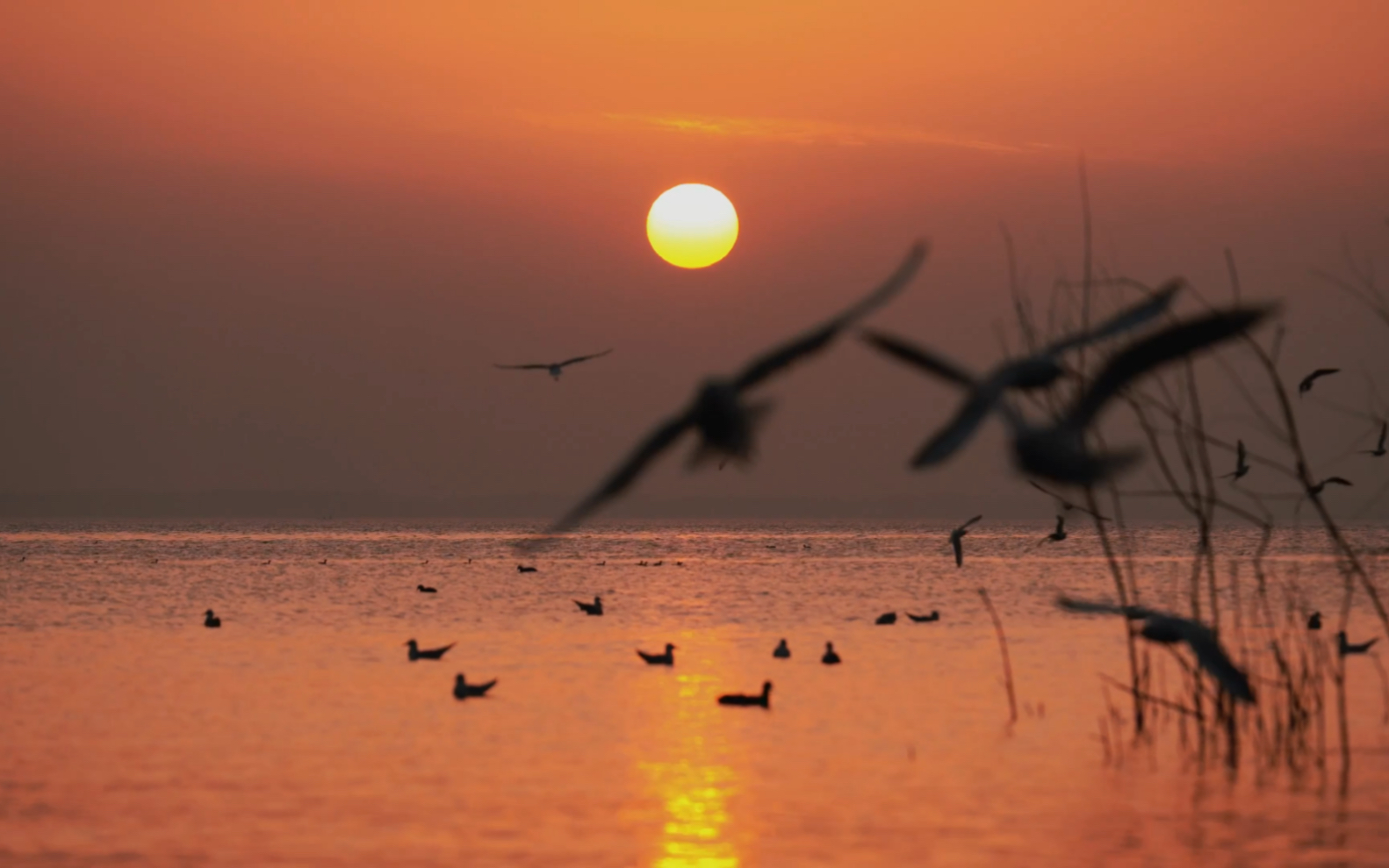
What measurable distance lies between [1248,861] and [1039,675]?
1503 centimetres

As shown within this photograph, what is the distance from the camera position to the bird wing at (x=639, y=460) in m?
5.15

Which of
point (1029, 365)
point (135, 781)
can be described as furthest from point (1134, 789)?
point (1029, 365)

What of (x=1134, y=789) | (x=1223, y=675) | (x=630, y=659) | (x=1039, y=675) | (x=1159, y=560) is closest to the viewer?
(x=1223, y=675)

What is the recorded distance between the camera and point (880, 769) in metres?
20.8

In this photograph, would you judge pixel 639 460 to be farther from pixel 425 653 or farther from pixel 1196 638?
pixel 425 653

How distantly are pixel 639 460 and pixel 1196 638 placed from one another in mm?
7371

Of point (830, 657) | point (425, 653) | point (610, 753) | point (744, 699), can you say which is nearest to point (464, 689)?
point (744, 699)

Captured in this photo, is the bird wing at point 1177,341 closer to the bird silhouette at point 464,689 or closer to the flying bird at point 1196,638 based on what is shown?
the flying bird at point 1196,638

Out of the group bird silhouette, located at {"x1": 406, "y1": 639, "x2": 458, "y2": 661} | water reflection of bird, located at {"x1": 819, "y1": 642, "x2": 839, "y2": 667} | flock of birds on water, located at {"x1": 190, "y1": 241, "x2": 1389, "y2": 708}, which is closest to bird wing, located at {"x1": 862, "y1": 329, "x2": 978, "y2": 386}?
flock of birds on water, located at {"x1": 190, "y1": 241, "x2": 1389, "y2": 708}

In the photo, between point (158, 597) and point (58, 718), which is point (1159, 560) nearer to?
point (158, 597)

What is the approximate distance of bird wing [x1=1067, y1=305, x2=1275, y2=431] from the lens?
5047mm

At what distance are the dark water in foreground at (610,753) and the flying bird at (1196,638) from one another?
3.92 m

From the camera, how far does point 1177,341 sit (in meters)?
5.16

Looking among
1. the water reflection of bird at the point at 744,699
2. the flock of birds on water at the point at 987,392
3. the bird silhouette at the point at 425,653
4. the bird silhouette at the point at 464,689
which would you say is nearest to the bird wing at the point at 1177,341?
the flock of birds on water at the point at 987,392
